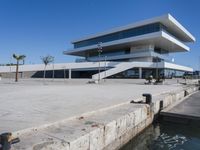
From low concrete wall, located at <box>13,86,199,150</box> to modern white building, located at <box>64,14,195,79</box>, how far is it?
1613 inches

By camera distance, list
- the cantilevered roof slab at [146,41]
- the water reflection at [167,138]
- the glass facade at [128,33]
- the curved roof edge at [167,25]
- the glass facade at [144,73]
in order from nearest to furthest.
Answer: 1. the water reflection at [167,138]
2. the curved roof edge at [167,25]
3. the glass facade at [144,73]
4. the cantilevered roof slab at [146,41]
5. the glass facade at [128,33]

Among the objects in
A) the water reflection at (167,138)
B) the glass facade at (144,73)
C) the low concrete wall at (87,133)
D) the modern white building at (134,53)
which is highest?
the modern white building at (134,53)

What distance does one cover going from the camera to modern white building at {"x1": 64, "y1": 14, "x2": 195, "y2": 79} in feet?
183

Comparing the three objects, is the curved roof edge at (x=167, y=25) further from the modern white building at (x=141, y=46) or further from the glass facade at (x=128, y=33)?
the glass facade at (x=128, y=33)

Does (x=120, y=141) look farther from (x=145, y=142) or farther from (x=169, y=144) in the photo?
(x=169, y=144)

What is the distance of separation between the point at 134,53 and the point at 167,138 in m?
55.1

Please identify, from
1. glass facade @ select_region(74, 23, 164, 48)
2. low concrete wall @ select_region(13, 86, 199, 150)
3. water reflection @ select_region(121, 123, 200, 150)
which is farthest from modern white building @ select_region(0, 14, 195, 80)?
low concrete wall @ select_region(13, 86, 199, 150)

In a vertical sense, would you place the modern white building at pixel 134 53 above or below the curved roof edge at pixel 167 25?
below

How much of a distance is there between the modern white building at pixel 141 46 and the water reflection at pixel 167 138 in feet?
127

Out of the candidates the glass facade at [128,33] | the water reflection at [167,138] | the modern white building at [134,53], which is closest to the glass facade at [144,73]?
the modern white building at [134,53]

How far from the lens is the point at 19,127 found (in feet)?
18.8

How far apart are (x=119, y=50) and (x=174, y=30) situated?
17.0 m

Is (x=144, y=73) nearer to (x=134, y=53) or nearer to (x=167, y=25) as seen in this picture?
(x=134, y=53)

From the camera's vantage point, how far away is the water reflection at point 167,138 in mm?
8258
